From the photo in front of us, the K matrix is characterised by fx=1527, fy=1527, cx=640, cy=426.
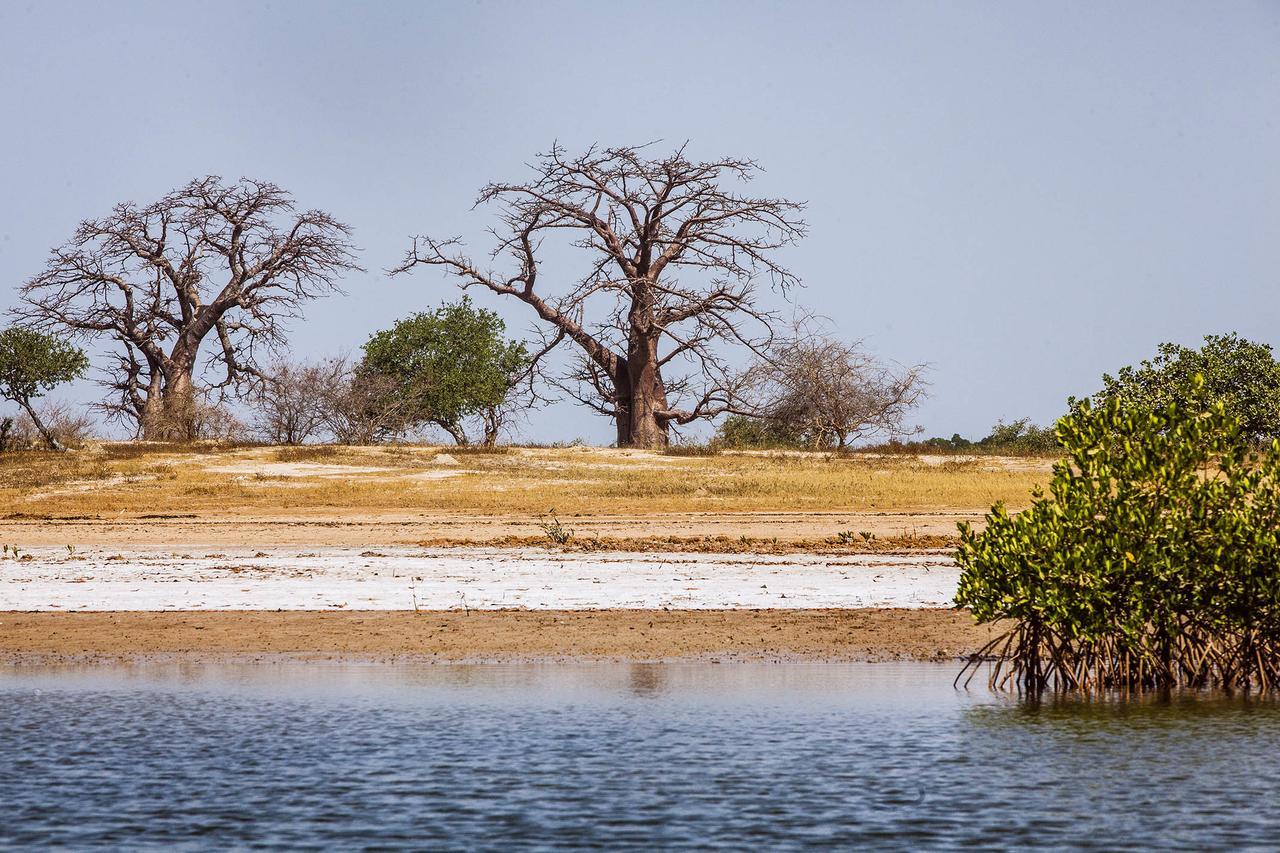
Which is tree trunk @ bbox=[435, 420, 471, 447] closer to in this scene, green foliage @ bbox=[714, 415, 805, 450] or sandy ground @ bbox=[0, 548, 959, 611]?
green foliage @ bbox=[714, 415, 805, 450]

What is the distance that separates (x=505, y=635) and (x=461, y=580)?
4.89m

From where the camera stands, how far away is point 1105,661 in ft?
44.3

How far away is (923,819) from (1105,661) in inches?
227

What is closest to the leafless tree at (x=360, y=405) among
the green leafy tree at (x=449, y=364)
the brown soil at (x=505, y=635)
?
the green leafy tree at (x=449, y=364)

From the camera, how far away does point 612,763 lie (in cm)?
984

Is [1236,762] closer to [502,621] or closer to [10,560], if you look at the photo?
[502,621]

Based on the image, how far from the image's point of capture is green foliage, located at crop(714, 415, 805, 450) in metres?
68.0

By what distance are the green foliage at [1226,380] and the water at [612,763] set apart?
149ft

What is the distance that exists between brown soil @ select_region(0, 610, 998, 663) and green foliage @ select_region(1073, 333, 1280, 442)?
132 feet

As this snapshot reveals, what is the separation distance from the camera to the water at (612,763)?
8102 millimetres

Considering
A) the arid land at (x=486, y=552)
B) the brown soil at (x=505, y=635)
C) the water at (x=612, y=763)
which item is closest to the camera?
the water at (x=612, y=763)

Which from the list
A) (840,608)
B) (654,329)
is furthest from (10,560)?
(654,329)

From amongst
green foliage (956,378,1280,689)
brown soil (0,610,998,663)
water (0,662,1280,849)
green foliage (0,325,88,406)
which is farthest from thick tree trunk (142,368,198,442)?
green foliage (956,378,1280,689)

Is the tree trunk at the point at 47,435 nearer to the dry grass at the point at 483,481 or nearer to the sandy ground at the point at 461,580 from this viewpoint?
the dry grass at the point at 483,481
